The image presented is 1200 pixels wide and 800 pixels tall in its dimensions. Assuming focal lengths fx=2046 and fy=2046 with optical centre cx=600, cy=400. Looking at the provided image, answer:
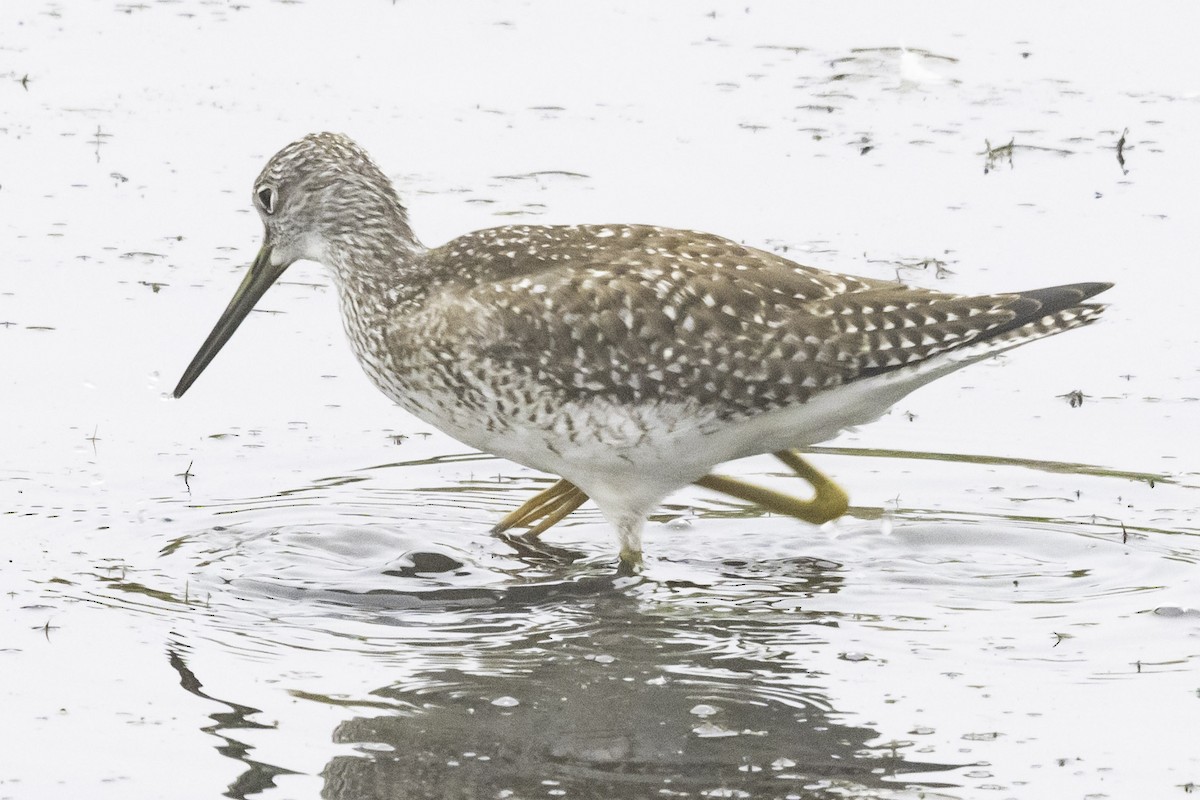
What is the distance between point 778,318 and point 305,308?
3.85 m

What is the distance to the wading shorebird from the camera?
841 cm

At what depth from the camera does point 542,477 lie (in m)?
10.2

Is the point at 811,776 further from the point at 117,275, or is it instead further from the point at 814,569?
the point at 117,275

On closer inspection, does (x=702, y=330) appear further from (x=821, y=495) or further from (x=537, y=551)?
(x=537, y=551)

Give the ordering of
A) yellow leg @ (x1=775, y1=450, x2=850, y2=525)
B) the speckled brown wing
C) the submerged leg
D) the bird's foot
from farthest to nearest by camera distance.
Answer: yellow leg @ (x1=775, y1=450, x2=850, y2=525)
the bird's foot
the submerged leg
the speckled brown wing

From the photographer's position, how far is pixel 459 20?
16047 millimetres

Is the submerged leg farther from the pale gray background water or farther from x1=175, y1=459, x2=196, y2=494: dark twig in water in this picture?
x1=175, y1=459, x2=196, y2=494: dark twig in water

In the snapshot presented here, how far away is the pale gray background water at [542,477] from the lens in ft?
23.2

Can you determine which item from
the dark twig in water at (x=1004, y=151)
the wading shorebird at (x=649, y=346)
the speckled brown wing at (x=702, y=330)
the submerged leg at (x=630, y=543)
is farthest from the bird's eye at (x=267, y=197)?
the dark twig in water at (x=1004, y=151)

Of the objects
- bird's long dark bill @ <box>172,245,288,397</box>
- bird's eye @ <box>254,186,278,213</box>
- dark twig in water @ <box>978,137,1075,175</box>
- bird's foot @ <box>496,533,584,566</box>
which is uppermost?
dark twig in water @ <box>978,137,1075,175</box>

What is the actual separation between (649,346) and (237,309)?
2369 millimetres

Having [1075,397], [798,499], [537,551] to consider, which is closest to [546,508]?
[537,551]

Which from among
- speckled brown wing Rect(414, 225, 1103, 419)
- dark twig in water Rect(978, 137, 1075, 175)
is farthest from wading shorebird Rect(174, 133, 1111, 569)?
dark twig in water Rect(978, 137, 1075, 175)

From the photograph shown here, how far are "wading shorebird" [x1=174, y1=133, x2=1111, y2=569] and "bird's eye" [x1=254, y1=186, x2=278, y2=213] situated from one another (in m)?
0.87
